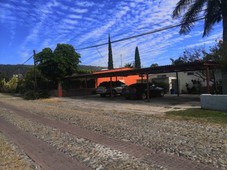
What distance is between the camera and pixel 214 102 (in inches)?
705

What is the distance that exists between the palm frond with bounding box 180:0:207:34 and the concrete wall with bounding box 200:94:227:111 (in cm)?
657

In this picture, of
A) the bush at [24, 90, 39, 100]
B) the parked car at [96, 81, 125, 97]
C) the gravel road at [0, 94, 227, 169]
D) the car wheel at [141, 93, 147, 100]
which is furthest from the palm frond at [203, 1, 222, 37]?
the bush at [24, 90, 39, 100]

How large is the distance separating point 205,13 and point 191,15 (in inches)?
39.0

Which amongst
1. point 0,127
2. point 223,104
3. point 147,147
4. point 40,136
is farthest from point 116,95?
point 147,147

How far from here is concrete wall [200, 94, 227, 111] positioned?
17172 millimetres

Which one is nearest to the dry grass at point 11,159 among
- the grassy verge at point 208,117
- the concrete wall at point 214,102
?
the grassy verge at point 208,117

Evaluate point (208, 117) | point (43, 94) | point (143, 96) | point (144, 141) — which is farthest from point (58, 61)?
point (144, 141)

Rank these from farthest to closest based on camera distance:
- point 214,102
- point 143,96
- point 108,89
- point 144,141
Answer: point 108,89 < point 143,96 < point 214,102 < point 144,141

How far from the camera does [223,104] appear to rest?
1719 cm

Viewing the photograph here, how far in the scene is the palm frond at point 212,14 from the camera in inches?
874

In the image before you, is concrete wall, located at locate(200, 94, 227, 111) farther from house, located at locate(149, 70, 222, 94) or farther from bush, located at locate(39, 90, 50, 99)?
bush, located at locate(39, 90, 50, 99)

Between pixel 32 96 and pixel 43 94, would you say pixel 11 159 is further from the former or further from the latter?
pixel 43 94

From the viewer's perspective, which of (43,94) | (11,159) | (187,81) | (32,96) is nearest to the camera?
(11,159)

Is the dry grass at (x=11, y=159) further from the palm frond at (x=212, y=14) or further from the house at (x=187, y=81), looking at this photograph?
the house at (x=187, y=81)
